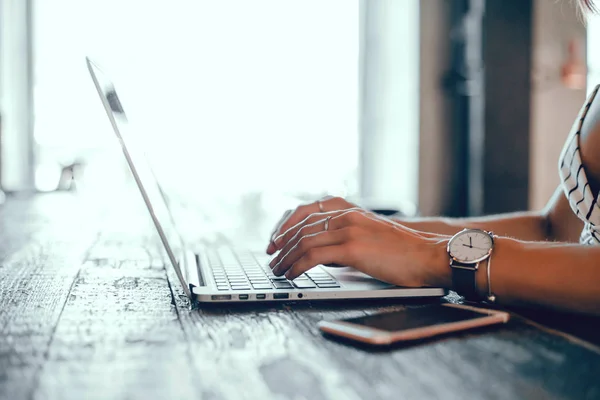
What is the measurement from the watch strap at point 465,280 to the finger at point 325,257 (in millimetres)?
122

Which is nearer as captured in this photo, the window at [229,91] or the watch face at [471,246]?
the watch face at [471,246]

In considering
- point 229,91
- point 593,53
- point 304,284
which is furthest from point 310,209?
point 229,91

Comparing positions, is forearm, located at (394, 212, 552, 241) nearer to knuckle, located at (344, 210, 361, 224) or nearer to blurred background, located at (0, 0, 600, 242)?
knuckle, located at (344, 210, 361, 224)

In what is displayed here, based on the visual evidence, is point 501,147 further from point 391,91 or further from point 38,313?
point 38,313

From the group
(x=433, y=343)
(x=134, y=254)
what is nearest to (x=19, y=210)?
Result: (x=134, y=254)

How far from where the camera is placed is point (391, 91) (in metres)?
4.86

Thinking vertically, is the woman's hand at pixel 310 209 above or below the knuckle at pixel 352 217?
below

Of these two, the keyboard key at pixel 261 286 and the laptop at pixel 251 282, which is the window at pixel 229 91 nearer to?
the laptop at pixel 251 282

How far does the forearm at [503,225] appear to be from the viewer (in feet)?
3.78

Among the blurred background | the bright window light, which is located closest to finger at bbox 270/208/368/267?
the blurred background

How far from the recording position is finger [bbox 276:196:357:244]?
1.01 metres

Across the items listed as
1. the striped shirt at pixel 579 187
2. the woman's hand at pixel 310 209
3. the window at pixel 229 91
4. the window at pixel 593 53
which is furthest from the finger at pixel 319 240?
the window at pixel 229 91

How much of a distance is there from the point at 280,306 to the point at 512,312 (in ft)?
0.81

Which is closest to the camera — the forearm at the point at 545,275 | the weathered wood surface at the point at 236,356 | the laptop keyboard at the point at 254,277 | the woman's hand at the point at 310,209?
the weathered wood surface at the point at 236,356
